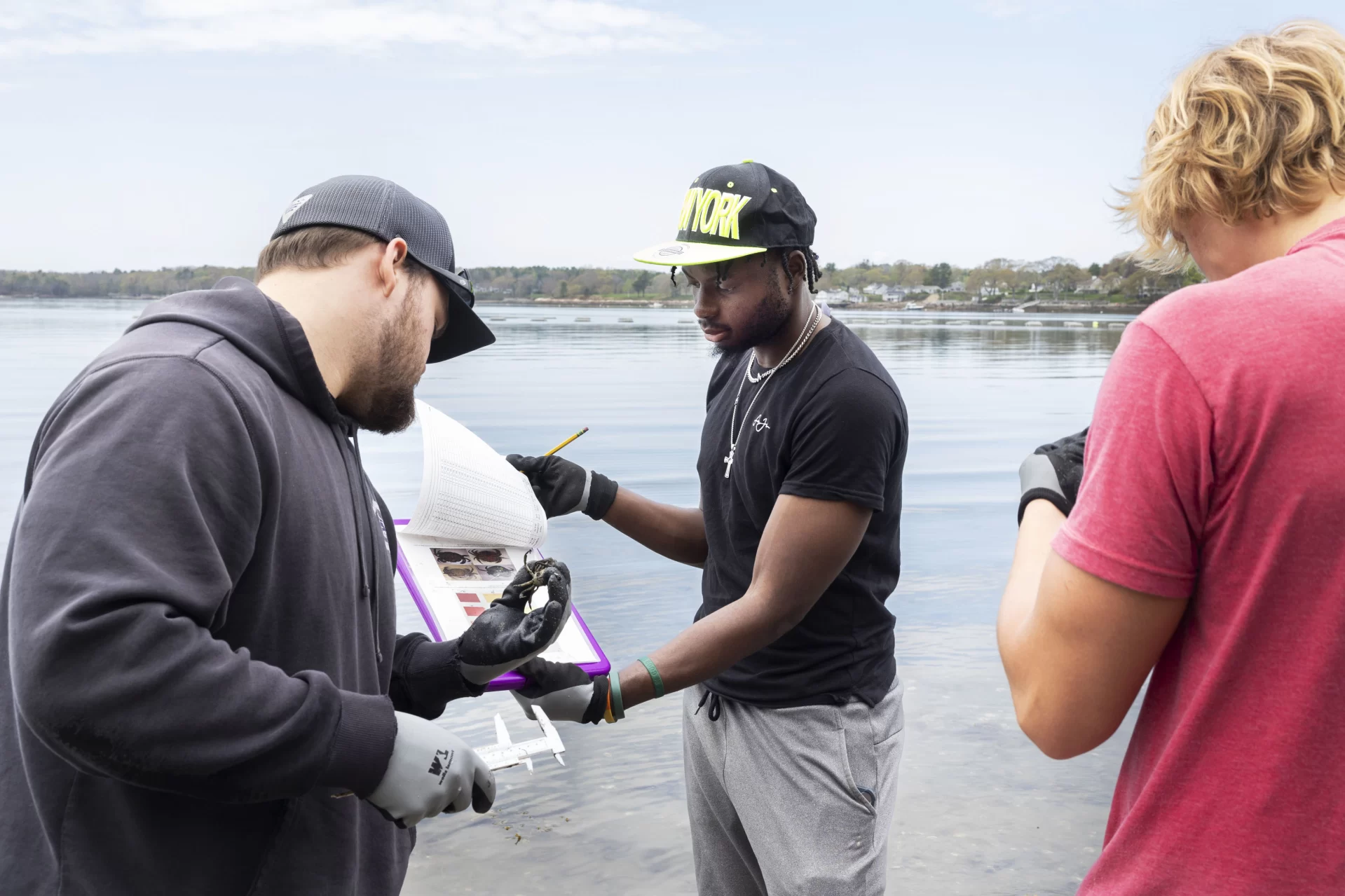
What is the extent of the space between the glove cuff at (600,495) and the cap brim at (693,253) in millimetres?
794

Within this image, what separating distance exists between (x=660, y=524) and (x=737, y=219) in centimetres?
111

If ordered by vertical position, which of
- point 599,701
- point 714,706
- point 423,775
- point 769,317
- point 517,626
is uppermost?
point 769,317

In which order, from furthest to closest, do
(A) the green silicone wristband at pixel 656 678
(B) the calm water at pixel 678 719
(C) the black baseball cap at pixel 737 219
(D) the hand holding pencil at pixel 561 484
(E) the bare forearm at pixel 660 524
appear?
(B) the calm water at pixel 678 719
(E) the bare forearm at pixel 660 524
(D) the hand holding pencil at pixel 561 484
(C) the black baseball cap at pixel 737 219
(A) the green silicone wristband at pixel 656 678

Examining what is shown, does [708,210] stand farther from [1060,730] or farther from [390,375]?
[1060,730]

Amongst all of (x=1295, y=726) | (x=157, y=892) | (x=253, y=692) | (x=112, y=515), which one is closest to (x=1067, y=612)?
(x=1295, y=726)

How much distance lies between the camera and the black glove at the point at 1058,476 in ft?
5.63

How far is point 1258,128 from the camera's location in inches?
58.4

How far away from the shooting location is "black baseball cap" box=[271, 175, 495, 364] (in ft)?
7.16

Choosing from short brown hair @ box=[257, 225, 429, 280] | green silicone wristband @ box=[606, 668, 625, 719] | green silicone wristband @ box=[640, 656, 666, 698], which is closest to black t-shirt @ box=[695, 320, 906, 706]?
green silicone wristband @ box=[640, 656, 666, 698]

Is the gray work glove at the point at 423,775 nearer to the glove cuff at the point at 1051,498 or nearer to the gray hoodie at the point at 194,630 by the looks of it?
the gray hoodie at the point at 194,630

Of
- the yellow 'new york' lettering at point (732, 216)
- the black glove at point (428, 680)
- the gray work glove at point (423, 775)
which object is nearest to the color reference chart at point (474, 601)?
the black glove at point (428, 680)

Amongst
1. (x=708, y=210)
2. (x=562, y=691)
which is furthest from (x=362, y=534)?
(x=708, y=210)

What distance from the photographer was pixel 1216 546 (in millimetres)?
1391

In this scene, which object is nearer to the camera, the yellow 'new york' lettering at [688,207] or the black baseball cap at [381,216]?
the black baseball cap at [381,216]
